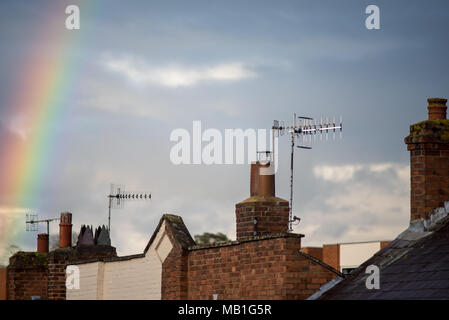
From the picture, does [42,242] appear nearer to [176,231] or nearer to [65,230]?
[65,230]

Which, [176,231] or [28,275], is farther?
[28,275]

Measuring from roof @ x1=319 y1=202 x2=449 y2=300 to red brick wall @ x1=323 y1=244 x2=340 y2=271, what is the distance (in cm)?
3064

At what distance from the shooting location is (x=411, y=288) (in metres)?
14.1

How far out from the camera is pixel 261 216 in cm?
1723

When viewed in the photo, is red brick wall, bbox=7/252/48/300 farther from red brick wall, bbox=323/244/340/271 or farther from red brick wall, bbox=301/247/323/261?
red brick wall, bbox=301/247/323/261

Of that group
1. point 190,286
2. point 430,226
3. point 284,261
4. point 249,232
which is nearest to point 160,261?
point 190,286

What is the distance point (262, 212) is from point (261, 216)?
81mm

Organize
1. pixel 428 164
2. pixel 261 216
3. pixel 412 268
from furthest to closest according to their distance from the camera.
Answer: pixel 428 164
pixel 261 216
pixel 412 268

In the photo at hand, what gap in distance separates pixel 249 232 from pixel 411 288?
13.0ft

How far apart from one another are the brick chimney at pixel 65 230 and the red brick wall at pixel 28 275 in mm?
916

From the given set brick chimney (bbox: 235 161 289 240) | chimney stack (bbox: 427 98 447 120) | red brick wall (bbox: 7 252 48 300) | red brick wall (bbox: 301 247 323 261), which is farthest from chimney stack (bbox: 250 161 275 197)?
red brick wall (bbox: 301 247 323 261)

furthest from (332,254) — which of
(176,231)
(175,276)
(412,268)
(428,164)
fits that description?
(412,268)

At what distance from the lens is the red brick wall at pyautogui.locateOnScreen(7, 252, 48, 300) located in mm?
25656
